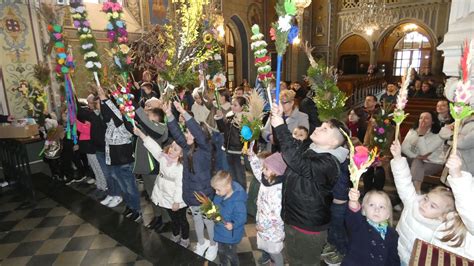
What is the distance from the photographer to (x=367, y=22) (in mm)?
16656

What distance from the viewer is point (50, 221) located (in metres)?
4.59

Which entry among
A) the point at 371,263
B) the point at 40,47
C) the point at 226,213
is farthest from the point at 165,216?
the point at 40,47

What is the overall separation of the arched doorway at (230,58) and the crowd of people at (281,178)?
30.7 feet

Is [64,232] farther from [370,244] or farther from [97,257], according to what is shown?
[370,244]

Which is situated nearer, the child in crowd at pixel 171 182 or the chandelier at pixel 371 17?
the child in crowd at pixel 171 182

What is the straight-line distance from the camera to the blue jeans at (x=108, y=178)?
4910 mm

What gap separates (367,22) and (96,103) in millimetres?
16223

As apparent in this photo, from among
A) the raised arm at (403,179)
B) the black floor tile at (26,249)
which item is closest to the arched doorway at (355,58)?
the raised arm at (403,179)

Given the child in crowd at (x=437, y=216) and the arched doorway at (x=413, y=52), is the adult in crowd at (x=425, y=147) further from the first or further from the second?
the arched doorway at (x=413, y=52)

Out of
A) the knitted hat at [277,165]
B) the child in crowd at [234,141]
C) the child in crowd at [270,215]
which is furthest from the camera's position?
the child in crowd at [234,141]

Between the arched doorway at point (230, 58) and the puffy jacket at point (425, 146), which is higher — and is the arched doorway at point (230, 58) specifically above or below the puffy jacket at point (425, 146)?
above

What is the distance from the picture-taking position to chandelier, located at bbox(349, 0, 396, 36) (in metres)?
15.5

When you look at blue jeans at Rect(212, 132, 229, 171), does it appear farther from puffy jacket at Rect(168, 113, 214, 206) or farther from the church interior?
puffy jacket at Rect(168, 113, 214, 206)

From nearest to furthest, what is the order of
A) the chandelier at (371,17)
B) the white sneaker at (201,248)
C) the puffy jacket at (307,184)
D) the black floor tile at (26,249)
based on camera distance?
the puffy jacket at (307,184)
the white sneaker at (201,248)
the black floor tile at (26,249)
the chandelier at (371,17)
